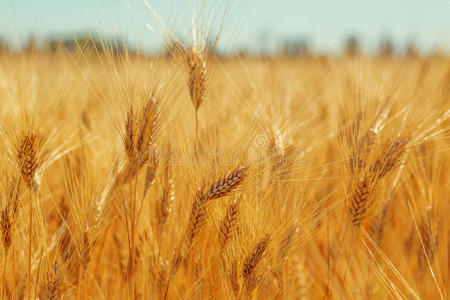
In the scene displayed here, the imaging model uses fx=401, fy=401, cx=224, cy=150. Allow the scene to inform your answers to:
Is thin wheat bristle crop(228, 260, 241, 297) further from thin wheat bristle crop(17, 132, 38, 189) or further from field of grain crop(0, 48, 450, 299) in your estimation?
thin wheat bristle crop(17, 132, 38, 189)

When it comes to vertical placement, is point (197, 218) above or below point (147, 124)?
below

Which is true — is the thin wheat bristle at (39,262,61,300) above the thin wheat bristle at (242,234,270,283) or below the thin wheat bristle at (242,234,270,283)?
below

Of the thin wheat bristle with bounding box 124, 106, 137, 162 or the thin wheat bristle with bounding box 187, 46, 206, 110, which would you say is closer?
the thin wheat bristle with bounding box 124, 106, 137, 162

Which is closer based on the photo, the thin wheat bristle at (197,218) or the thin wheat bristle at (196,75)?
the thin wheat bristle at (197,218)

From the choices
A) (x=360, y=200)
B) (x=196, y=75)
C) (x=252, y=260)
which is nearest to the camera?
(x=252, y=260)

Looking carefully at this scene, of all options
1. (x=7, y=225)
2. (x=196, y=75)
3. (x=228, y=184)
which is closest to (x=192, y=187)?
(x=228, y=184)

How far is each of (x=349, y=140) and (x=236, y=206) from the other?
0.44 metres

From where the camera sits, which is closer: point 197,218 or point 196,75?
point 197,218

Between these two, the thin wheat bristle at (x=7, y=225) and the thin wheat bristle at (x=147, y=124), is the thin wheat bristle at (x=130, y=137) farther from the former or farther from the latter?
the thin wheat bristle at (x=7, y=225)

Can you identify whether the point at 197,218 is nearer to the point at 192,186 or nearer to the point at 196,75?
the point at 192,186

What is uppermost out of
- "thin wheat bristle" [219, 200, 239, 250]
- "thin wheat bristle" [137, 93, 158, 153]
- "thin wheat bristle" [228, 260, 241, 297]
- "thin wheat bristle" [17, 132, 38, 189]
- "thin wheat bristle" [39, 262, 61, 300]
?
"thin wheat bristle" [137, 93, 158, 153]

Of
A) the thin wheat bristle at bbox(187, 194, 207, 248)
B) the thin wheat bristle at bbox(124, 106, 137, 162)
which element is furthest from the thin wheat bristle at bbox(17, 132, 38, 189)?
the thin wheat bristle at bbox(187, 194, 207, 248)

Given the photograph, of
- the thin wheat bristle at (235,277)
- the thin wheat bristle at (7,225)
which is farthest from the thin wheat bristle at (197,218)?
the thin wheat bristle at (7,225)

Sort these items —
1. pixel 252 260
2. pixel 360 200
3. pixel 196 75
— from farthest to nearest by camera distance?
1. pixel 196 75
2. pixel 360 200
3. pixel 252 260
